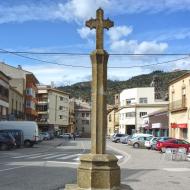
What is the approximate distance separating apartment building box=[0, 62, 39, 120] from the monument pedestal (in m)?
85.6

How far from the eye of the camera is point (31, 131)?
54906 millimetres

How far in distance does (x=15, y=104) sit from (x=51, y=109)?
180 ft

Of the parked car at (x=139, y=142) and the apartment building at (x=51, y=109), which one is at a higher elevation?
the apartment building at (x=51, y=109)

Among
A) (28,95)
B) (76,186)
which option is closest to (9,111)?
(28,95)

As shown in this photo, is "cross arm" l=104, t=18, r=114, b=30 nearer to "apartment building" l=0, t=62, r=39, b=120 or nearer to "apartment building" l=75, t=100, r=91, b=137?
"apartment building" l=0, t=62, r=39, b=120

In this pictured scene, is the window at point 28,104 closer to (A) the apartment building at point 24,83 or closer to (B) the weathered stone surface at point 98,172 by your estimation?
(A) the apartment building at point 24,83

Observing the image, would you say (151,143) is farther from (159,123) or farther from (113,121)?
(113,121)

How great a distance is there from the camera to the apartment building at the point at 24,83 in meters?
96.8

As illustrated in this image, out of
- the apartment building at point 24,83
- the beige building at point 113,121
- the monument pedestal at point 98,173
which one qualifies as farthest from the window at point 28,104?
the monument pedestal at point 98,173

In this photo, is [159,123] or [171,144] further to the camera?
[159,123]

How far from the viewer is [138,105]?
119m

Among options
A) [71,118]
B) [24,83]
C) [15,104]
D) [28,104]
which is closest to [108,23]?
[15,104]

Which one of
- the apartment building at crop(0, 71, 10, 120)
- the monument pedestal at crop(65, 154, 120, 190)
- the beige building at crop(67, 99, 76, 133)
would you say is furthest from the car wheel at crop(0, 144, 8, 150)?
the beige building at crop(67, 99, 76, 133)

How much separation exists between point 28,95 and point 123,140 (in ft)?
78.3
